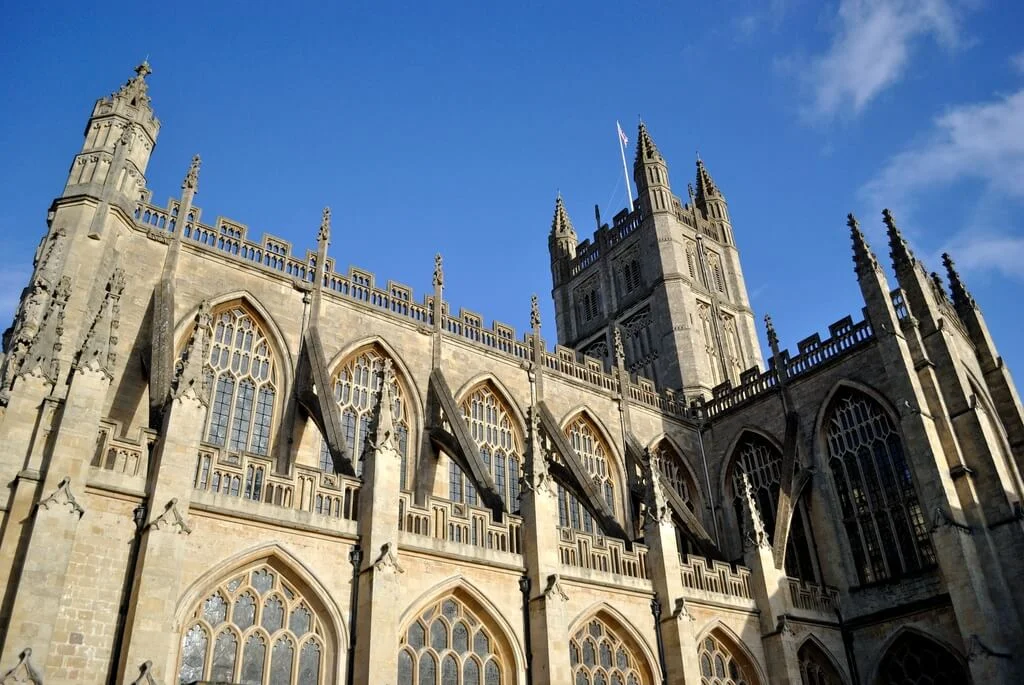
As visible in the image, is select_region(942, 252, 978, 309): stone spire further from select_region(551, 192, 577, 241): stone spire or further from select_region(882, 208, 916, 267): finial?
select_region(551, 192, 577, 241): stone spire

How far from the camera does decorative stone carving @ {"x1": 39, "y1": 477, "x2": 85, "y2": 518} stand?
11.7 meters

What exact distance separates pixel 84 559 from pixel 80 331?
543cm

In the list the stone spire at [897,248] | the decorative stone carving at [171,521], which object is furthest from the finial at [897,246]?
the decorative stone carving at [171,521]

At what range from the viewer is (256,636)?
1339 centimetres

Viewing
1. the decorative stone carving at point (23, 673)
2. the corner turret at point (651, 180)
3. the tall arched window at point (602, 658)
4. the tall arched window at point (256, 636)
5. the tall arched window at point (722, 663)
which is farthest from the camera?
the corner turret at point (651, 180)

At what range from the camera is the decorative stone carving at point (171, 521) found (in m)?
12.4

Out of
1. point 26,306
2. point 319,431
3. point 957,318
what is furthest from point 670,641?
point 957,318

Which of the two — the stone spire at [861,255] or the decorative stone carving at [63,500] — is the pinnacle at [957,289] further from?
the decorative stone carving at [63,500]

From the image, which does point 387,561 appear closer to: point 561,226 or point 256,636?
point 256,636

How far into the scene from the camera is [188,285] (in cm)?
1883

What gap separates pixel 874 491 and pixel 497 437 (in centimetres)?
1092

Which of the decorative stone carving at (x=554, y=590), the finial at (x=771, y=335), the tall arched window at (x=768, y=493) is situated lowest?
the decorative stone carving at (x=554, y=590)

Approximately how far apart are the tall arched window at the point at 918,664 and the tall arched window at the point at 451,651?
1153 centimetres

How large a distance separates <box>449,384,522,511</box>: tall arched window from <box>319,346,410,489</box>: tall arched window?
7.20ft
